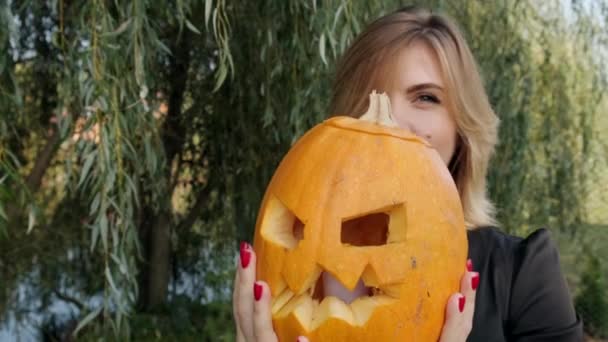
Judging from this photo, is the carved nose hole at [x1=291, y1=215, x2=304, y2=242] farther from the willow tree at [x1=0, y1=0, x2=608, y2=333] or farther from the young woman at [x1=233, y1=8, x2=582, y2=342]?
the willow tree at [x1=0, y1=0, x2=608, y2=333]

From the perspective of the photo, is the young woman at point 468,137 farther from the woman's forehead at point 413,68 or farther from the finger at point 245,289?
the finger at point 245,289

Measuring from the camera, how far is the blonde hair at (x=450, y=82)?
1.61m

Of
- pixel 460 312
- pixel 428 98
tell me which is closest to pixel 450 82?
pixel 428 98

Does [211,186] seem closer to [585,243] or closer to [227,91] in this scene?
[227,91]

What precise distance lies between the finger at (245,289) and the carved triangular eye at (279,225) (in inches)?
1.5

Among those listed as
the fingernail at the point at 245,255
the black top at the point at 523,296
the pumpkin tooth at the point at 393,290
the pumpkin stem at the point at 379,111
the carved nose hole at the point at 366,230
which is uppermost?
the pumpkin stem at the point at 379,111

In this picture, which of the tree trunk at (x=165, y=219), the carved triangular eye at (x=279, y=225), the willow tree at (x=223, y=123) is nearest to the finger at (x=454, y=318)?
the carved triangular eye at (x=279, y=225)

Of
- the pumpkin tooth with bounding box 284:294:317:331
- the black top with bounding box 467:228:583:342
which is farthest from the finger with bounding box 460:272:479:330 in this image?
the black top with bounding box 467:228:583:342

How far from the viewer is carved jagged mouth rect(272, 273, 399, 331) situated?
113 cm

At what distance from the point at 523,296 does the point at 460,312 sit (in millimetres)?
382

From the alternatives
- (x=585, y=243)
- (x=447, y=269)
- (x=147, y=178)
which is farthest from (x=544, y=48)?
(x=447, y=269)

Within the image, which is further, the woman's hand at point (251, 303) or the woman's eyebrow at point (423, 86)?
the woman's eyebrow at point (423, 86)

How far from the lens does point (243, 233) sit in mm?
3953

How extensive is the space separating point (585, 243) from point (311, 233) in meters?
Result: 3.63
